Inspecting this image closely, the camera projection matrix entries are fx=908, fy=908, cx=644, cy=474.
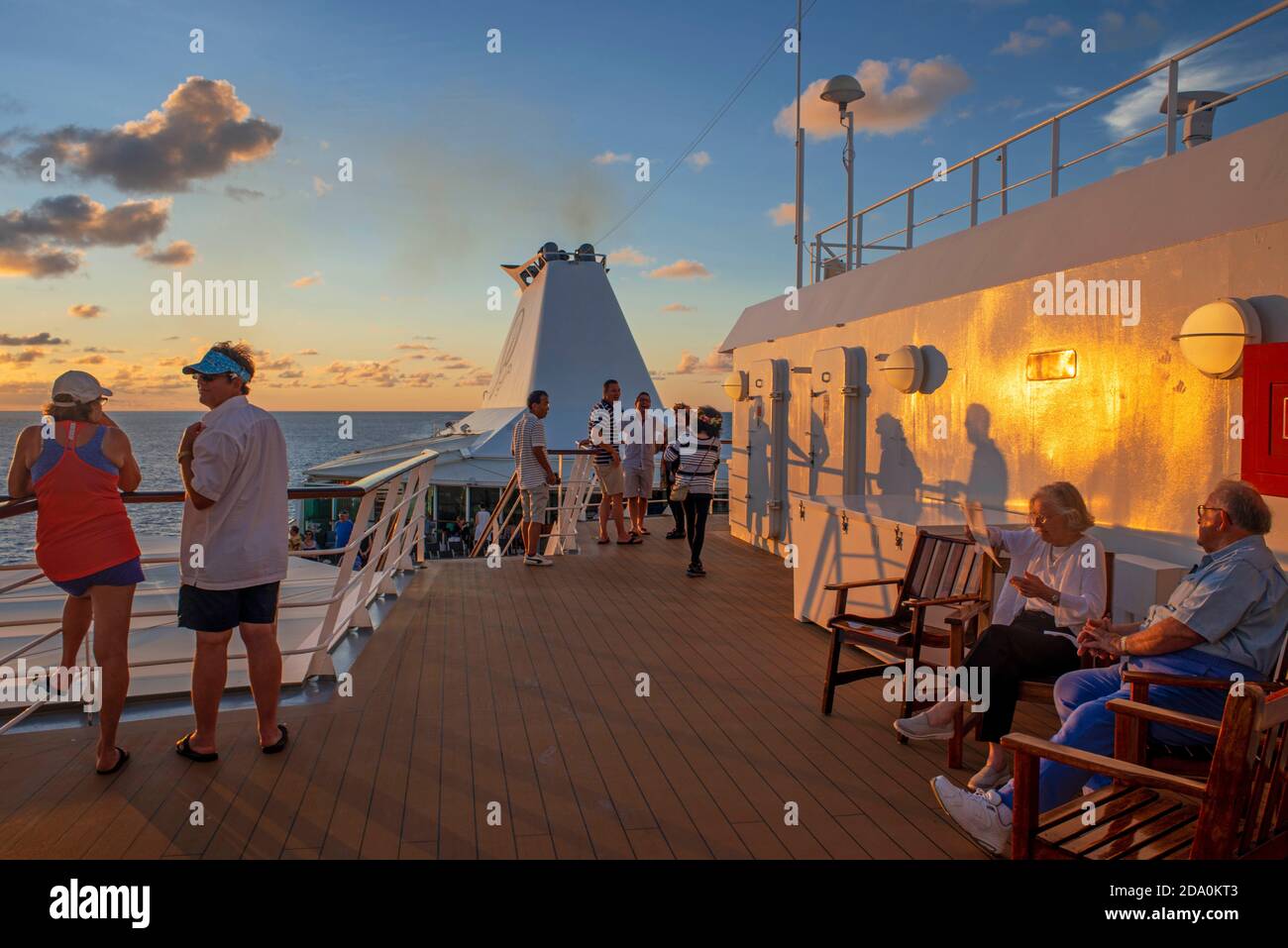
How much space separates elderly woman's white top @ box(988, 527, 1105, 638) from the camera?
9.82 ft

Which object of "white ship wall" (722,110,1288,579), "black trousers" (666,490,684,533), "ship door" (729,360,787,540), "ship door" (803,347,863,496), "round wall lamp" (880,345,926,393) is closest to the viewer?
"white ship wall" (722,110,1288,579)

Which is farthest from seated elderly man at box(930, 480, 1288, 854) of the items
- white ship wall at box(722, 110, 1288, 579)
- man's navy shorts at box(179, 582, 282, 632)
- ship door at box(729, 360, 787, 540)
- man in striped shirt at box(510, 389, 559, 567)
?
ship door at box(729, 360, 787, 540)

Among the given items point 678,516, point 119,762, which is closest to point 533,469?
point 678,516

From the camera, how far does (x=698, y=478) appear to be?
7184 millimetres

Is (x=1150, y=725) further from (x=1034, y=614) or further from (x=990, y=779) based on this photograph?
(x=1034, y=614)

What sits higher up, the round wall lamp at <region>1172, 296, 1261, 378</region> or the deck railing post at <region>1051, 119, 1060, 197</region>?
the deck railing post at <region>1051, 119, 1060, 197</region>

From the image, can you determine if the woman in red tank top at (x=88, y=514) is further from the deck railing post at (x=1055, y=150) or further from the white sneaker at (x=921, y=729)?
the deck railing post at (x=1055, y=150)

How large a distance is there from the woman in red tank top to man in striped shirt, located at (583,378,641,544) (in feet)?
15.7

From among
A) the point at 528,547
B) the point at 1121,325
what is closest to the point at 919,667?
the point at 1121,325

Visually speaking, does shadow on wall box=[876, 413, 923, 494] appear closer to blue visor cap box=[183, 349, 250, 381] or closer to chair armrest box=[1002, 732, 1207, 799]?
chair armrest box=[1002, 732, 1207, 799]

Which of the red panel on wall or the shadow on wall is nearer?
the red panel on wall

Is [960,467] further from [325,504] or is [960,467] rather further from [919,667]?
[325,504]

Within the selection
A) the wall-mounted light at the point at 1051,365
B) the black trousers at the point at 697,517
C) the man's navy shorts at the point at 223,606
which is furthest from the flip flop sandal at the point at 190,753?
the black trousers at the point at 697,517

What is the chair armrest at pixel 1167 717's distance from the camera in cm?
197
